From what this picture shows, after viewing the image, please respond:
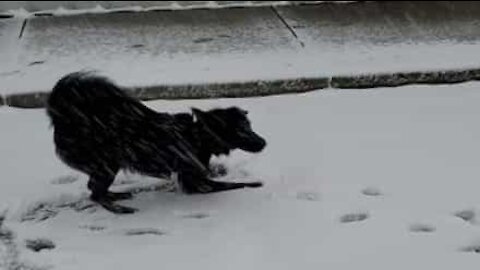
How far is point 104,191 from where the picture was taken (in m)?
4.52

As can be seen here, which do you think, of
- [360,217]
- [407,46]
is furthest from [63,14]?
[360,217]

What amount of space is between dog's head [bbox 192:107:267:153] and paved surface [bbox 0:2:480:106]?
1.70 meters

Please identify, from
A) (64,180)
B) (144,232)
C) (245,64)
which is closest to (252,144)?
(144,232)

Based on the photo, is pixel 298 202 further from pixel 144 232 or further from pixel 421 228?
pixel 144 232

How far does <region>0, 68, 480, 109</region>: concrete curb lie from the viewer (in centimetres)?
618

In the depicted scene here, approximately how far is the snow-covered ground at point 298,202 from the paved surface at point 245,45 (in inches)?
17.6

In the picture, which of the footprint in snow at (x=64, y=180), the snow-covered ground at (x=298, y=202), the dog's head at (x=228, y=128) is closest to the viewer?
the snow-covered ground at (x=298, y=202)

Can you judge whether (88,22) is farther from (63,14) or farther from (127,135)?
(127,135)

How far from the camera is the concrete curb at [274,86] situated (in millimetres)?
6176

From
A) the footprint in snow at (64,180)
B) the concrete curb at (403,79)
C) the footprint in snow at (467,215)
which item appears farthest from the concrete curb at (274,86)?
the footprint in snow at (467,215)

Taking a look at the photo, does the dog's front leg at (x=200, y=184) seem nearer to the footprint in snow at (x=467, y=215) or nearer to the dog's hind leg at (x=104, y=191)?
the dog's hind leg at (x=104, y=191)

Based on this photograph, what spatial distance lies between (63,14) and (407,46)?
3.11m

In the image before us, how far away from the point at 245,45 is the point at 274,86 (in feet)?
2.79

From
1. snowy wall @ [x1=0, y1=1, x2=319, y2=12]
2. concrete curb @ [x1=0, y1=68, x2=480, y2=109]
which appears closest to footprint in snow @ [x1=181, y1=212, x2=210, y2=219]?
concrete curb @ [x1=0, y1=68, x2=480, y2=109]
